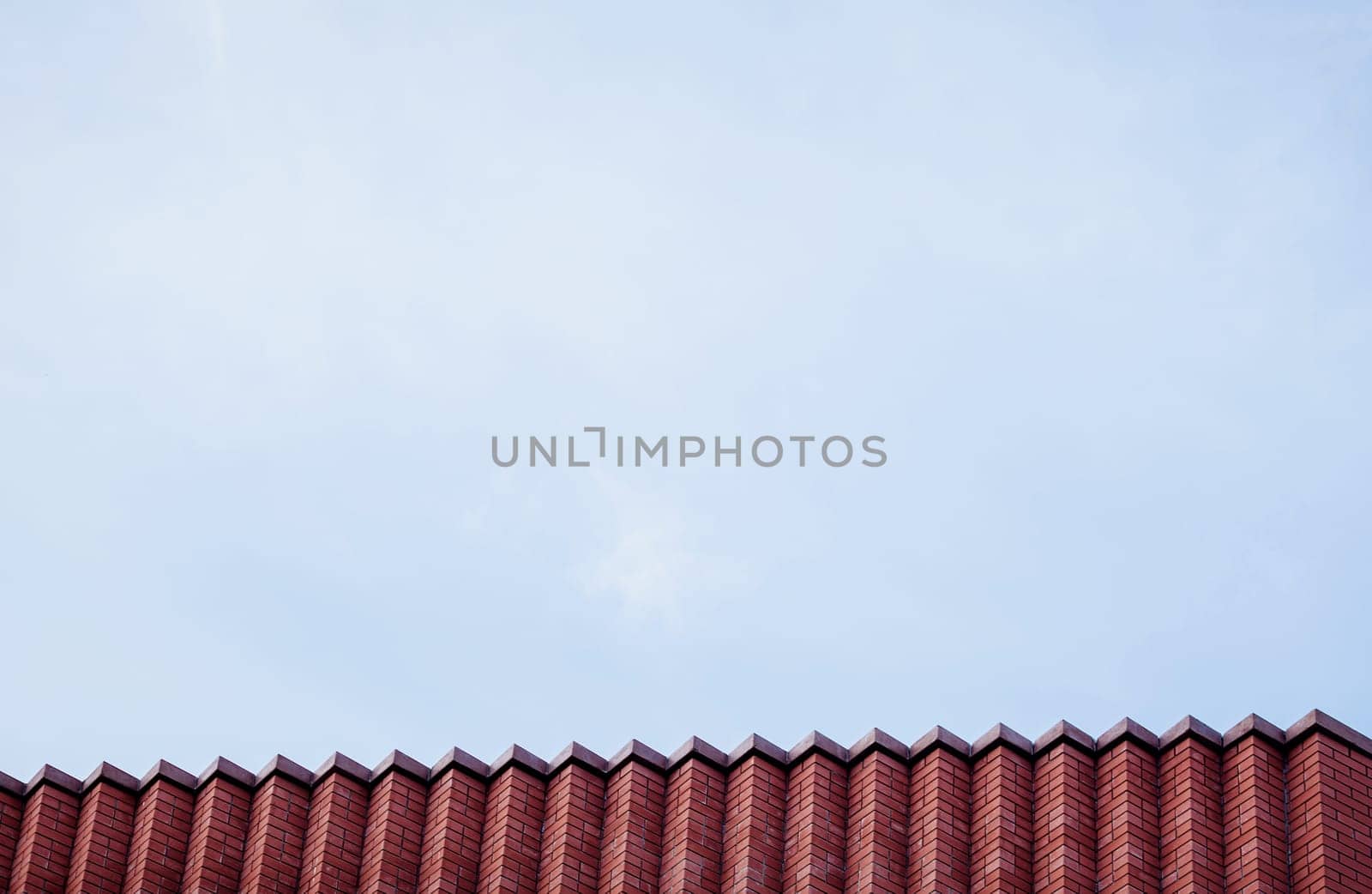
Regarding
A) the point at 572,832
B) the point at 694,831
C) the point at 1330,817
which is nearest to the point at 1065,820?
the point at 1330,817

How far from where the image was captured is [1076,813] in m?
18.4

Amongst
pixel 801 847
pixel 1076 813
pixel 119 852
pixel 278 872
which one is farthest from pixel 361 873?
pixel 1076 813

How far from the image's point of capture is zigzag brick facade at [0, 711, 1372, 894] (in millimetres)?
17906

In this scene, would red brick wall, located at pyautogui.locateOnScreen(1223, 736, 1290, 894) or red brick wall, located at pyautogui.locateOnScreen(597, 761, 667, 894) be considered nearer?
red brick wall, located at pyautogui.locateOnScreen(1223, 736, 1290, 894)

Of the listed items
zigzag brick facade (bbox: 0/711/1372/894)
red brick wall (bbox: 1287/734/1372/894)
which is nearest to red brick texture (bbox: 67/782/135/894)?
zigzag brick facade (bbox: 0/711/1372/894)

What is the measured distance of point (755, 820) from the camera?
1895 cm

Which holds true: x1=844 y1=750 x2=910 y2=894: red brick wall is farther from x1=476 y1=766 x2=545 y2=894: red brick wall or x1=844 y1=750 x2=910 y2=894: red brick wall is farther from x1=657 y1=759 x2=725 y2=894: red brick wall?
x1=476 y1=766 x2=545 y2=894: red brick wall

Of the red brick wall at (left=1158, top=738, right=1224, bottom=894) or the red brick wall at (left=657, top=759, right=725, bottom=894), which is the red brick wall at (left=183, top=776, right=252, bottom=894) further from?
the red brick wall at (left=1158, top=738, right=1224, bottom=894)

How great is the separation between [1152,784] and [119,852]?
956cm

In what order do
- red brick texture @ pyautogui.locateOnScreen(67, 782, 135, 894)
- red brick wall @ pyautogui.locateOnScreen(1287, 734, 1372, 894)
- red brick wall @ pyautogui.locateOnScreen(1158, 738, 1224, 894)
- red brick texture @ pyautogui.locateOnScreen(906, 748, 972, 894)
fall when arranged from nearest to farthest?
red brick wall @ pyautogui.locateOnScreen(1287, 734, 1372, 894) → red brick wall @ pyautogui.locateOnScreen(1158, 738, 1224, 894) → red brick texture @ pyautogui.locateOnScreen(906, 748, 972, 894) → red brick texture @ pyautogui.locateOnScreen(67, 782, 135, 894)

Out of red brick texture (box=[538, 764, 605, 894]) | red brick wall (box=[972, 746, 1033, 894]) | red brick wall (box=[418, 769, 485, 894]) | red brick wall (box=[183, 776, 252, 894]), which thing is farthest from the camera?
red brick wall (box=[183, 776, 252, 894])

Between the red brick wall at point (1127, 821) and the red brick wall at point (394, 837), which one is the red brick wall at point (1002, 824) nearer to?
the red brick wall at point (1127, 821)

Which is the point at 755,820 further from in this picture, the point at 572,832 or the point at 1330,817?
the point at 1330,817

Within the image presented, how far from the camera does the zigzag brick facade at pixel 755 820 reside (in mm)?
17906
